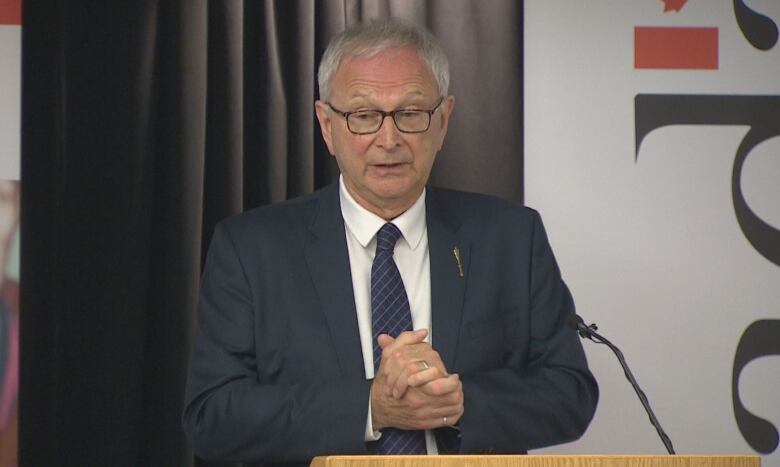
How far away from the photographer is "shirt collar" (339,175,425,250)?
9.37ft

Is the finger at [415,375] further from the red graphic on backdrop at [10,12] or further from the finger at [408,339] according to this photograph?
the red graphic on backdrop at [10,12]

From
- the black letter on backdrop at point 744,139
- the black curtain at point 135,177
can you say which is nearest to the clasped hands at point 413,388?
the black curtain at point 135,177

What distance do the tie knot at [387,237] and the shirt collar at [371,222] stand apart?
0.01m

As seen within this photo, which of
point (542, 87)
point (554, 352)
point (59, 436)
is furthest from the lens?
point (542, 87)

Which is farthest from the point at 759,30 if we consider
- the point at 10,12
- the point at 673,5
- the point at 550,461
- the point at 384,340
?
the point at 550,461

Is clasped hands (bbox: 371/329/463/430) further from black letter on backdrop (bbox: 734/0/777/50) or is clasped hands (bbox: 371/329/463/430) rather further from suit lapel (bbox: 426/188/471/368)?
black letter on backdrop (bbox: 734/0/777/50)

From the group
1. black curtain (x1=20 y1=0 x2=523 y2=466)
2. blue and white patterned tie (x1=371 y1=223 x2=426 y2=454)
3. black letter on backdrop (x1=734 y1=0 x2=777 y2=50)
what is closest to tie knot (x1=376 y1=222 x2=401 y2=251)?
blue and white patterned tie (x1=371 y1=223 x2=426 y2=454)

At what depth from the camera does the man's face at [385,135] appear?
111 inches

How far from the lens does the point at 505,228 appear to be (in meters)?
2.93

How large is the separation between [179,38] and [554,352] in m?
1.54

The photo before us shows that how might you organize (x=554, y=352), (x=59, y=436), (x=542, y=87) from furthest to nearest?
(x=542, y=87) < (x=59, y=436) < (x=554, y=352)

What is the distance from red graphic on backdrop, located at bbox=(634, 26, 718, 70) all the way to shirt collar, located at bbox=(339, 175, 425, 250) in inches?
53.5

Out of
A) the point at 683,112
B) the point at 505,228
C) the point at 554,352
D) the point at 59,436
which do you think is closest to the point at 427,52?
the point at 505,228

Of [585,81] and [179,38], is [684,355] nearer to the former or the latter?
[585,81]
